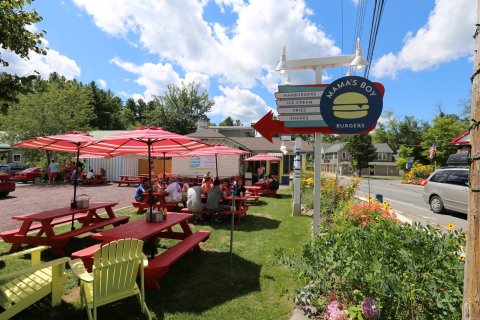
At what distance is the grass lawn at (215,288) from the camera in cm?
391

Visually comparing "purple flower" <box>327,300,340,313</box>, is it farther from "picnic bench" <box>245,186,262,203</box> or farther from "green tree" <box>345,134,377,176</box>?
"green tree" <box>345,134,377,176</box>

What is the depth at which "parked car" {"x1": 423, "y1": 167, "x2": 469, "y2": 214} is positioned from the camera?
38.0 ft

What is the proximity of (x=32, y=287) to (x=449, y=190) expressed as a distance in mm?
14097

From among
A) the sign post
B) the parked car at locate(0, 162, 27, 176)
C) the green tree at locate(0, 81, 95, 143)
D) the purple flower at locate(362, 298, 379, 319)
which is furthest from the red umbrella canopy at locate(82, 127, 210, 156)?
the parked car at locate(0, 162, 27, 176)

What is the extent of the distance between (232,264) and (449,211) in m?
12.0

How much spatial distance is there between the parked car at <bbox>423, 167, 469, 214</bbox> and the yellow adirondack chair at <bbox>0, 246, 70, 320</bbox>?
13219mm

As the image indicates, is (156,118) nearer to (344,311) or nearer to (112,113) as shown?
(112,113)

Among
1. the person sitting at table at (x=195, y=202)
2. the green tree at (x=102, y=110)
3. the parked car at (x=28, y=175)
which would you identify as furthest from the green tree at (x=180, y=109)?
the person sitting at table at (x=195, y=202)

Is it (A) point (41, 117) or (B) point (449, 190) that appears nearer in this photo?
(B) point (449, 190)

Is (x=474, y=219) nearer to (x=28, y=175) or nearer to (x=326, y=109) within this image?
(x=326, y=109)

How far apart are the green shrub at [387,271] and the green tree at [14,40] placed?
3.97 m

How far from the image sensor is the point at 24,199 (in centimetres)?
1393

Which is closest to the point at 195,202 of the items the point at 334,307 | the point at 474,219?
the point at 334,307

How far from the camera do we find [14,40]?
4562 mm
